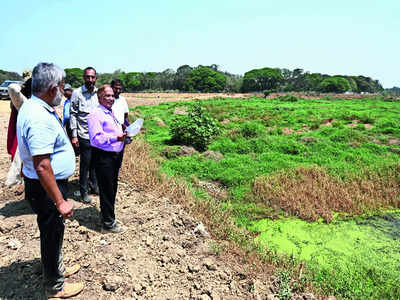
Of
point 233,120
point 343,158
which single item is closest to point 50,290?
point 343,158

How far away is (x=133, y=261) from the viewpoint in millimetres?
2830

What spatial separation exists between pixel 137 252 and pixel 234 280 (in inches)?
41.6

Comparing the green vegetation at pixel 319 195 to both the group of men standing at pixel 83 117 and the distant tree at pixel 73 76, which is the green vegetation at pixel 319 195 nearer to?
the group of men standing at pixel 83 117

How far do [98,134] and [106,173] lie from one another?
0.42 metres

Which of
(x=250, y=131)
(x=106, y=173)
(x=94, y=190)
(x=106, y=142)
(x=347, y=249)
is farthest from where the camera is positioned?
(x=250, y=131)

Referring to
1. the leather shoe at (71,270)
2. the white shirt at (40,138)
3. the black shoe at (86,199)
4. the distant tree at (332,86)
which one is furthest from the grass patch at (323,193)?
the distant tree at (332,86)

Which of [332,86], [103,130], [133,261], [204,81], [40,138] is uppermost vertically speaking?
[332,86]

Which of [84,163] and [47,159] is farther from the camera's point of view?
[84,163]

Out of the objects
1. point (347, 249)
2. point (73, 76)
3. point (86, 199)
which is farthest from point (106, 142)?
point (73, 76)

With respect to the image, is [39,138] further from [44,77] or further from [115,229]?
Answer: [115,229]

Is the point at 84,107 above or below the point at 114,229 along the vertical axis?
above

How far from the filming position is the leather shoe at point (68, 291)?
2.20 meters

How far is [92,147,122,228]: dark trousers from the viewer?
2885mm

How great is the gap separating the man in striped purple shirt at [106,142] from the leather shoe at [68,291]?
0.89 m
